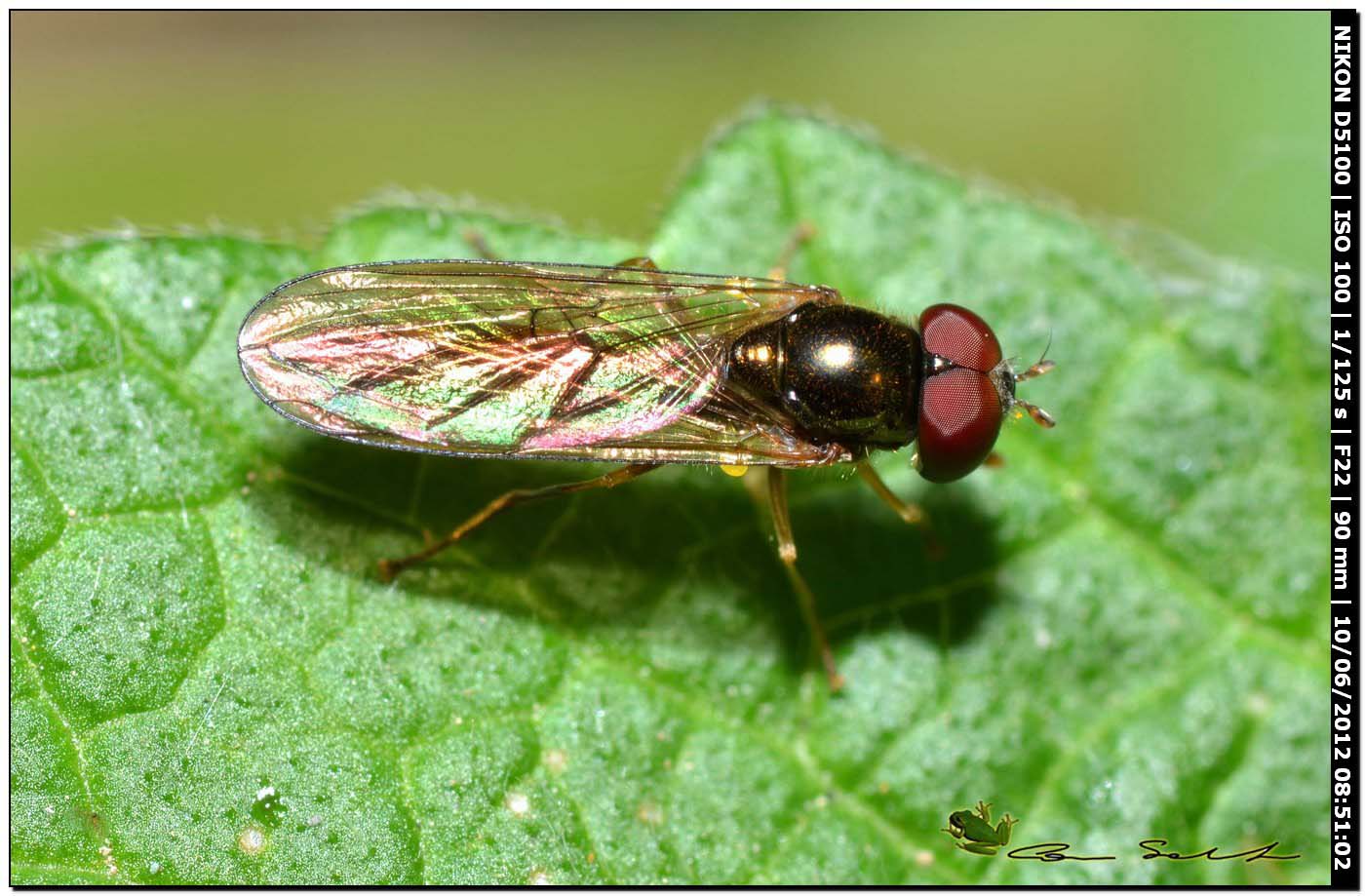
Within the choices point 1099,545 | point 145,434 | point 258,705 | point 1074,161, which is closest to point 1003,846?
point 1099,545

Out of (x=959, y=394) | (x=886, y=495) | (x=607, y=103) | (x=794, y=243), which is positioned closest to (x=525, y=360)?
(x=794, y=243)

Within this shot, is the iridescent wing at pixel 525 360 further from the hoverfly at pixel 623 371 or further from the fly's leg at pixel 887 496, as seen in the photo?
the fly's leg at pixel 887 496

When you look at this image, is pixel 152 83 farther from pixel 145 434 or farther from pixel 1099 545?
pixel 1099 545

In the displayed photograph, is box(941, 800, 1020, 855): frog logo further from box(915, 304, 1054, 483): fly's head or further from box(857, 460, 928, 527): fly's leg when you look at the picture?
box(915, 304, 1054, 483): fly's head

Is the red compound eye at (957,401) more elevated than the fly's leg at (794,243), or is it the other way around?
the fly's leg at (794,243)

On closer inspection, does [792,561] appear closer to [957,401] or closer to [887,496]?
[887,496]

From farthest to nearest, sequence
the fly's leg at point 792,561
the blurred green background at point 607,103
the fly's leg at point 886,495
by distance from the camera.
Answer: the blurred green background at point 607,103, the fly's leg at point 886,495, the fly's leg at point 792,561

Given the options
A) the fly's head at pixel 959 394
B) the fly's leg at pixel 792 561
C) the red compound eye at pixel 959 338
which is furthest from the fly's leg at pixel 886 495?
the red compound eye at pixel 959 338

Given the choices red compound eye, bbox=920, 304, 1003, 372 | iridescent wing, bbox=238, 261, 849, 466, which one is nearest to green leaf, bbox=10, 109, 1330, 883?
iridescent wing, bbox=238, 261, 849, 466
